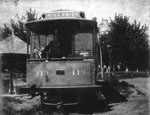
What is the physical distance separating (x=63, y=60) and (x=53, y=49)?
1.04 m

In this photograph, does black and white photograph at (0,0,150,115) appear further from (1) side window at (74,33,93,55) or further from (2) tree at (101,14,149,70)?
(2) tree at (101,14,149,70)

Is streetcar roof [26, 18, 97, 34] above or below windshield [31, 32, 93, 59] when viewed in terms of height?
above

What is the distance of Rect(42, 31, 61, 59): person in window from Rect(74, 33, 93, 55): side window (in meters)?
0.56

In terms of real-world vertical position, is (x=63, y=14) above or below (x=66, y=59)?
above

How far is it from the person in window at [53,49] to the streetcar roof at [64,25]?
0.89ft

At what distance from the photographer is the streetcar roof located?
25.4 ft

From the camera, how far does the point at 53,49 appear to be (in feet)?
26.5

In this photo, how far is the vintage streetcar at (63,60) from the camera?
23.1 feet

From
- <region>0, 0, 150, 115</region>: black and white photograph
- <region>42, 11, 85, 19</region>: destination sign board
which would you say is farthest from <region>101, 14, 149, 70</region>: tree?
<region>42, 11, 85, 19</region>: destination sign board

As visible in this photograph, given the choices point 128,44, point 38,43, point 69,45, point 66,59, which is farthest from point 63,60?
point 128,44

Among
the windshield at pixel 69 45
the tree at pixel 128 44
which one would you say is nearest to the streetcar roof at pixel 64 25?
the windshield at pixel 69 45

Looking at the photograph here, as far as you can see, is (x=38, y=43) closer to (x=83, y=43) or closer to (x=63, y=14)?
(x=63, y=14)

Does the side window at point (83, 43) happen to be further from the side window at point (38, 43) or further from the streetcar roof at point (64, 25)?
the side window at point (38, 43)

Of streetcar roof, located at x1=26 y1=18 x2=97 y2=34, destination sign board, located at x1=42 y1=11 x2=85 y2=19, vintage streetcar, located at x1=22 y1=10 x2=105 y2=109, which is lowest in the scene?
vintage streetcar, located at x1=22 y1=10 x2=105 y2=109
